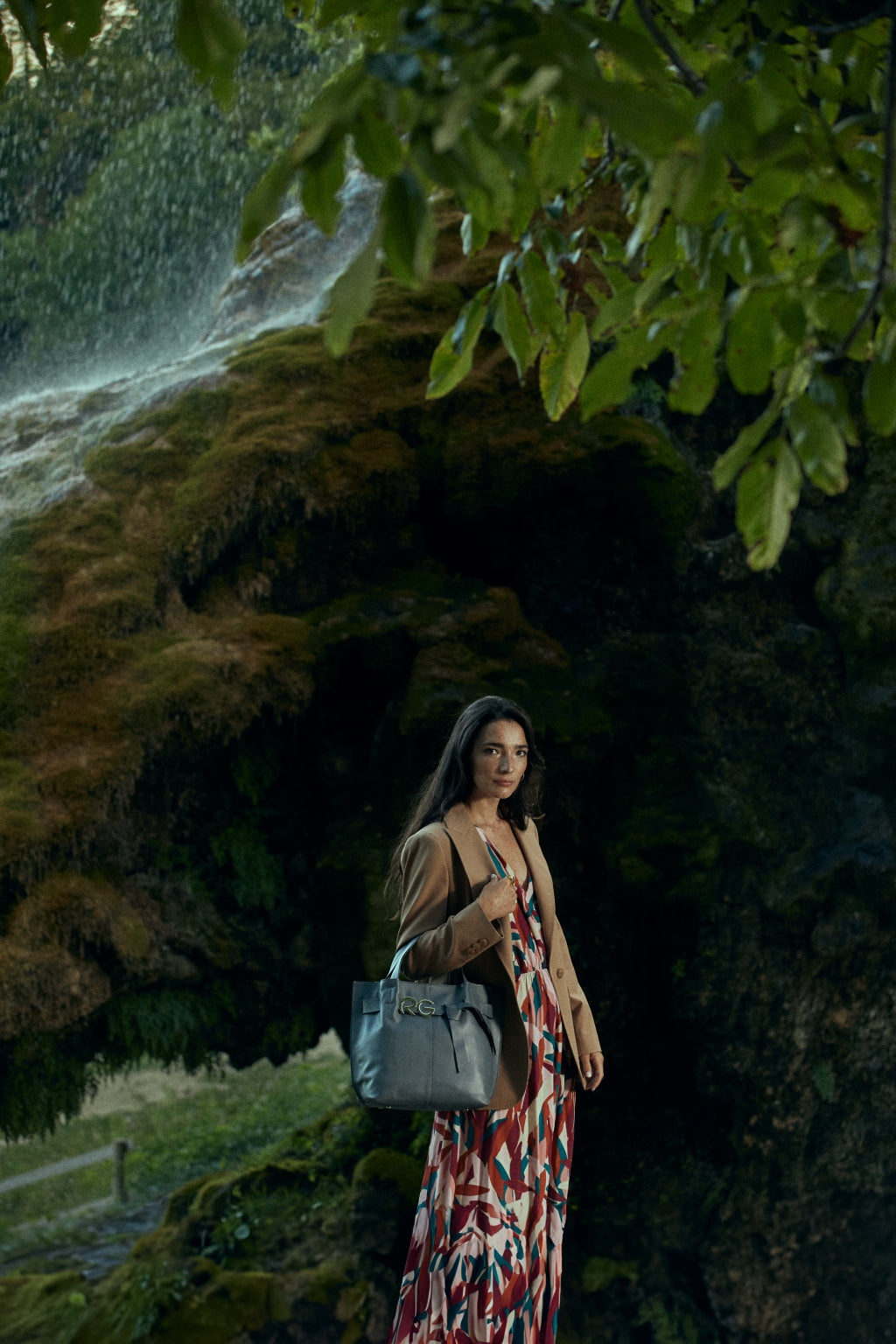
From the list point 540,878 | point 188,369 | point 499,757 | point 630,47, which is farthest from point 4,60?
point 188,369

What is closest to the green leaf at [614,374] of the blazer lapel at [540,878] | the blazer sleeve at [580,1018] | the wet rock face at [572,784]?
the blazer lapel at [540,878]

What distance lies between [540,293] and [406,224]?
0.84 metres

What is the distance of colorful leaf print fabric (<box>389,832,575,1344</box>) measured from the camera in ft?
11.0

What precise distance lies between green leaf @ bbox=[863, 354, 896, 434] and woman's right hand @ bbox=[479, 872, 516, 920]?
200 centimetres

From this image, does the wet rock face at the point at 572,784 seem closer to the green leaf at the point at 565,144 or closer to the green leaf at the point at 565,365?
the green leaf at the point at 565,365

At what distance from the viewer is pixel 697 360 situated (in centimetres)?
173

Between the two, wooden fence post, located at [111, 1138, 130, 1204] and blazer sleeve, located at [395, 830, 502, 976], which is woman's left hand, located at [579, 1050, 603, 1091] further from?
wooden fence post, located at [111, 1138, 130, 1204]

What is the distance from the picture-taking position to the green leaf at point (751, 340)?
1635 mm

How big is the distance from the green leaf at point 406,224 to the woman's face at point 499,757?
2.29 m

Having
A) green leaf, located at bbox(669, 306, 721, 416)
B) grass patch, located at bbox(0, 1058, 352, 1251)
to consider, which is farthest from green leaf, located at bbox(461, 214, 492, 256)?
grass patch, located at bbox(0, 1058, 352, 1251)

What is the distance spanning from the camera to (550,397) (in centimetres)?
234

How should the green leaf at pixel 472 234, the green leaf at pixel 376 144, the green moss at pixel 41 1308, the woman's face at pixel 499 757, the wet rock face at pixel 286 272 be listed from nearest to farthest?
the green leaf at pixel 376 144, the green leaf at pixel 472 234, the woman's face at pixel 499 757, the green moss at pixel 41 1308, the wet rock face at pixel 286 272

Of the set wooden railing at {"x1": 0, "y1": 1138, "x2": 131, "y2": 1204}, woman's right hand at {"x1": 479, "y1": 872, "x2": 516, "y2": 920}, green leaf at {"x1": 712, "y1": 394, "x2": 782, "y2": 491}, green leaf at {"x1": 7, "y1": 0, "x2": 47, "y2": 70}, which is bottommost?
wooden railing at {"x1": 0, "y1": 1138, "x2": 131, "y2": 1204}

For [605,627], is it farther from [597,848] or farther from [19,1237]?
[19,1237]
